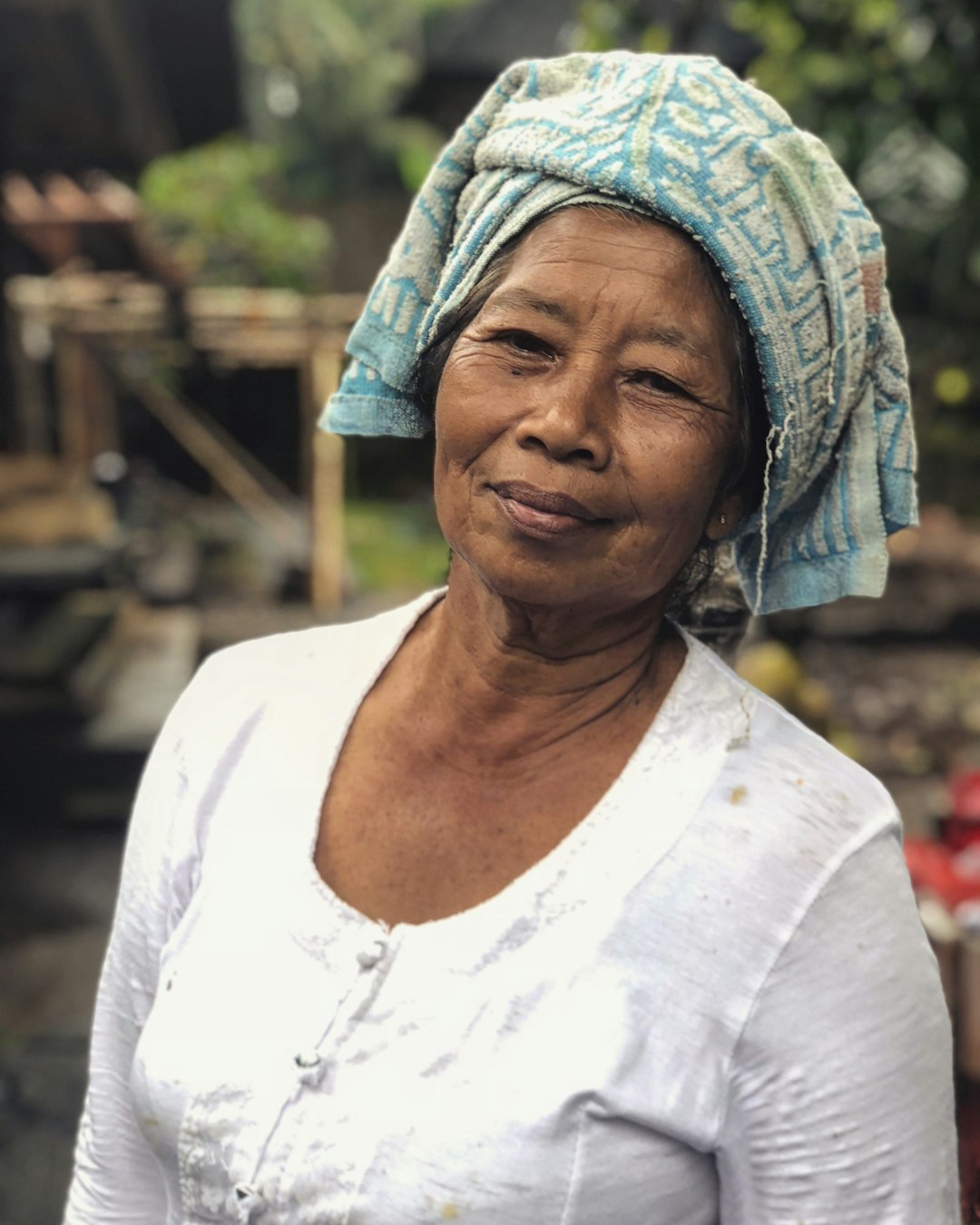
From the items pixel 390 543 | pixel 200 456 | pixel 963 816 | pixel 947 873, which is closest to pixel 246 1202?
pixel 947 873

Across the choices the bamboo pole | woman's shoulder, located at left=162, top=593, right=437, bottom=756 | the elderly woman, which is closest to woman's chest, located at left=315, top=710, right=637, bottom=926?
the elderly woman

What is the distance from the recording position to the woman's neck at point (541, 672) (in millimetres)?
1359

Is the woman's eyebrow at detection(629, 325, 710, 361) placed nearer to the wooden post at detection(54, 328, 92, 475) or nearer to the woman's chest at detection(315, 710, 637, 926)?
the woman's chest at detection(315, 710, 637, 926)

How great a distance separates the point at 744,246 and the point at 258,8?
73.5 feet

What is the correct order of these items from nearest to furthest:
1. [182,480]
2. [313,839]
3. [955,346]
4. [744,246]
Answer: [744,246] → [313,839] → [955,346] → [182,480]

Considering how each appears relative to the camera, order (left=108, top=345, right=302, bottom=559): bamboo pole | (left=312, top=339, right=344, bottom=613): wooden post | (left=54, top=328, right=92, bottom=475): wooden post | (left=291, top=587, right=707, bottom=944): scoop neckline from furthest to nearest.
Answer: (left=108, top=345, right=302, bottom=559): bamboo pole, (left=312, top=339, right=344, bottom=613): wooden post, (left=54, top=328, right=92, bottom=475): wooden post, (left=291, top=587, right=707, bottom=944): scoop neckline

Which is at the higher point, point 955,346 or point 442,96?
point 955,346

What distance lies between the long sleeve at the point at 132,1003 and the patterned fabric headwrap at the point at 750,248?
0.59m

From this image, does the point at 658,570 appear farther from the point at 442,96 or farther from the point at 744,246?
the point at 442,96

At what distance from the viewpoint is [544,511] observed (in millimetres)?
1207

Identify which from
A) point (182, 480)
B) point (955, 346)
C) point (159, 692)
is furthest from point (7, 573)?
point (182, 480)

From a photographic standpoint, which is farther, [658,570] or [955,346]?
[955,346]

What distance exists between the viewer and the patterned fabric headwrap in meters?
1.12

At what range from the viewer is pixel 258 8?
20.5 m
